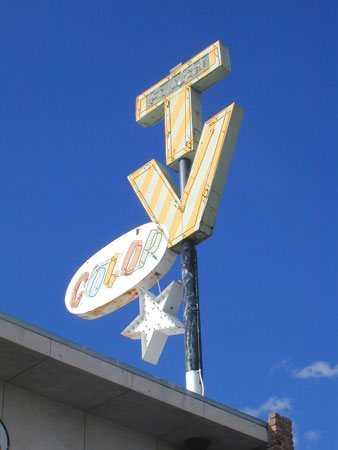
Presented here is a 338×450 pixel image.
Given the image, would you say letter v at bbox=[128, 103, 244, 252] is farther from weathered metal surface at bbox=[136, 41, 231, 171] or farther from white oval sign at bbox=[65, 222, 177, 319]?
weathered metal surface at bbox=[136, 41, 231, 171]

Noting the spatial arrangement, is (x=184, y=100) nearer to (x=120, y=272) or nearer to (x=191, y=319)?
(x=120, y=272)

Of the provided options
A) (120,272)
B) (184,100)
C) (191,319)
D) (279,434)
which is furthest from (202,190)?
(279,434)

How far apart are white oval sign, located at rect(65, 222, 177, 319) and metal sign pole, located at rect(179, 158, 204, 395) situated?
711 mm

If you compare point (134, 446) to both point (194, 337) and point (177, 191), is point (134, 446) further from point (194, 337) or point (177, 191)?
point (177, 191)

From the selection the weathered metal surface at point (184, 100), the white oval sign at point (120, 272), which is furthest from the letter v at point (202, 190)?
the weathered metal surface at point (184, 100)

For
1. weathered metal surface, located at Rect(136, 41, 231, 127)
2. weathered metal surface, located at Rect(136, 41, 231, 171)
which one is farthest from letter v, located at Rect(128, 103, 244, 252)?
weathered metal surface, located at Rect(136, 41, 231, 127)

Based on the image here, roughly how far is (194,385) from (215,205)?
3559 millimetres

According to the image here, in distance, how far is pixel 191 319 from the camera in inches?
606

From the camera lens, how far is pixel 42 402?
10.6 metres

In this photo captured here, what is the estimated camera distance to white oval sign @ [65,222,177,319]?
671 inches

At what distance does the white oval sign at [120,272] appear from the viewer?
17.0 meters

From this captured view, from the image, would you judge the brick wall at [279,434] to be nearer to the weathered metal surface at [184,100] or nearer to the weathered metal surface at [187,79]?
the weathered metal surface at [184,100]

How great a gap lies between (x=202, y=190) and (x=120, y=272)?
2.72 metres

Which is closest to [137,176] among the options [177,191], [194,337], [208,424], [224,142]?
[177,191]
